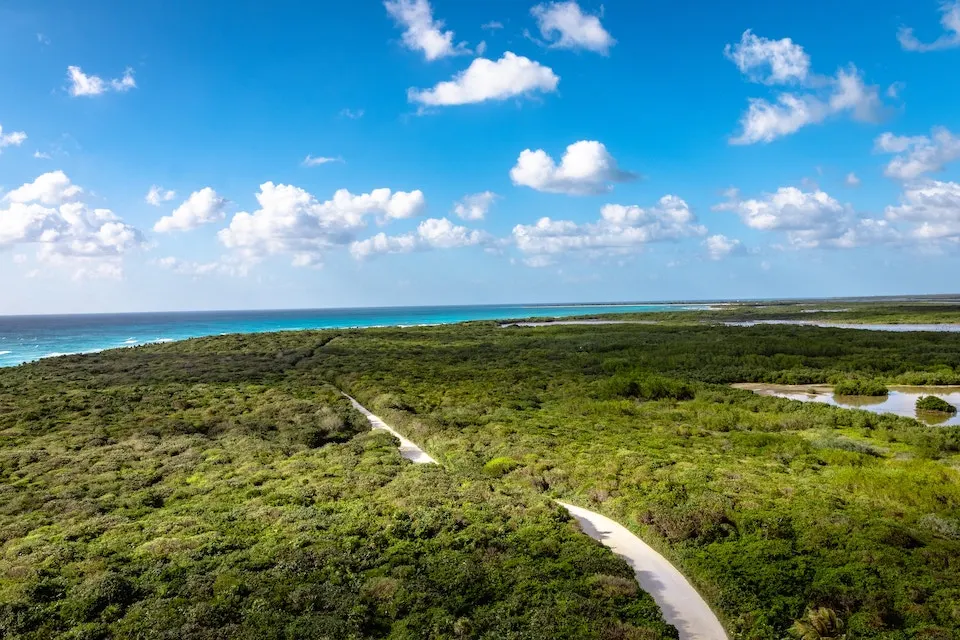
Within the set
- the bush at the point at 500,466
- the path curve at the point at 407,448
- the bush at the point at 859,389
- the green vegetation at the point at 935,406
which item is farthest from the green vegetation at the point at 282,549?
the bush at the point at 859,389

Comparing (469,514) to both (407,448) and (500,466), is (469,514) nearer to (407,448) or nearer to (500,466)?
(500,466)

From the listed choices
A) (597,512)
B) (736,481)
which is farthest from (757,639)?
(736,481)

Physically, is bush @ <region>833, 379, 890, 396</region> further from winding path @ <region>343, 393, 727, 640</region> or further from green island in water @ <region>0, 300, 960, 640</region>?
winding path @ <region>343, 393, 727, 640</region>

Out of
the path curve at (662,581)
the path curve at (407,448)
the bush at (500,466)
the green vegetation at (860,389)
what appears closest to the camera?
the path curve at (662,581)

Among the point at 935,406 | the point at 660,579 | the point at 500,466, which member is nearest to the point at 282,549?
the point at 500,466

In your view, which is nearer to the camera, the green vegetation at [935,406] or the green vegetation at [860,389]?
the green vegetation at [935,406]

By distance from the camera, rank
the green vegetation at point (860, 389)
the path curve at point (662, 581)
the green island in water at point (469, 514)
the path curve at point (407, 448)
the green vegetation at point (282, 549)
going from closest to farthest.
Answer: the green vegetation at point (282, 549) < the green island in water at point (469, 514) < the path curve at point (662, 581) < the path curve at point (407, 448) < the green vegetation at point (860, 389)

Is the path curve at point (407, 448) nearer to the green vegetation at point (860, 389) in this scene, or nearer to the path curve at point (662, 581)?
the path curve at point (662, 581)
